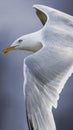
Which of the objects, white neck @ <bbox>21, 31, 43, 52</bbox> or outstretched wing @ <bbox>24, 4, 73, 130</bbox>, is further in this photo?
white neck @ <bbox>21, 31, 43, 52</bbox>

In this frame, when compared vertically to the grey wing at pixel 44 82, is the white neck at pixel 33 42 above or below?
above

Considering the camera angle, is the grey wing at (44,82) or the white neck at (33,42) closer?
the grey wing at (44,82)

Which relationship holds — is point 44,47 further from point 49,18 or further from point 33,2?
point 33,2

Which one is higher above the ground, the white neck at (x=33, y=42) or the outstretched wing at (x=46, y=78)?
the white neck at (x=33, y=42)

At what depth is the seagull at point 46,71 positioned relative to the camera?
625 millimetres

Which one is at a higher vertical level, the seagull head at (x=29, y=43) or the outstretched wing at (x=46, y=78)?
the seagull head at (x=29, y=43)

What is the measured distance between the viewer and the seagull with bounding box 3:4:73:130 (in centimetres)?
62

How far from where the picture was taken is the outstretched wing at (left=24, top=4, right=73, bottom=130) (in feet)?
2.04

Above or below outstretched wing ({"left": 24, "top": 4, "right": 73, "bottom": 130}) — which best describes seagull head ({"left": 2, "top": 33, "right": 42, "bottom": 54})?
above

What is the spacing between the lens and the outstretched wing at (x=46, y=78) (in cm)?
62

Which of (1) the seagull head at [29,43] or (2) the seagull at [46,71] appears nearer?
(2) the seagull at [46,71]

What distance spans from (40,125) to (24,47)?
30 cm

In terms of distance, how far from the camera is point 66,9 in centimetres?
107

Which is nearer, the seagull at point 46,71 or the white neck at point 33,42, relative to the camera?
the seagull at point 46,71
